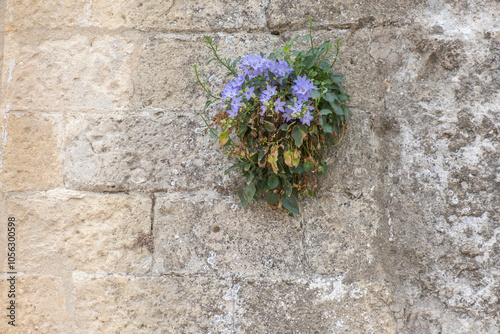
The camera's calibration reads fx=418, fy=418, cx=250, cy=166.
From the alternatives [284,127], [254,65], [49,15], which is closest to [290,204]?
[284,127]

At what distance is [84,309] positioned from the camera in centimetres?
163

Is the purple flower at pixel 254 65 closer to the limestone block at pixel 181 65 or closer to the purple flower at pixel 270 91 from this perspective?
the purple flower at pixel 270 91

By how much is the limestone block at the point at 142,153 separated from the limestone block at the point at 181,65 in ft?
0.22

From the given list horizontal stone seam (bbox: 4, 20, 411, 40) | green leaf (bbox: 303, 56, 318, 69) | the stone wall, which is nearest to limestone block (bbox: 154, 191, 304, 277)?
the stone wall

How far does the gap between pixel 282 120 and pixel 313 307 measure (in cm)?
71

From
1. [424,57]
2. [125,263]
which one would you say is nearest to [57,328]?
[125,263]

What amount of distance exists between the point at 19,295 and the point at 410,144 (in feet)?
5.43

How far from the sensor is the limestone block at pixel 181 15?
5.79ft

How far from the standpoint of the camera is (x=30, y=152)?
1723mm

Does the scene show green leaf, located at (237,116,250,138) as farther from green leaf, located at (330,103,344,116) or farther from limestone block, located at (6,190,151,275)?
limestone block, located at (6,190,151,275)

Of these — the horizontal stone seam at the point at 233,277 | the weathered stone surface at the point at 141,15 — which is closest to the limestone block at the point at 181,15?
the weathered stone surface at the point at 141,15

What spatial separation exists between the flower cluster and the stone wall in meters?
0.27

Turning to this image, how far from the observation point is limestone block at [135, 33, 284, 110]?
5.70ft

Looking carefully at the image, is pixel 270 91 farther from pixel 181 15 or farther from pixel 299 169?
pixel 181 15
